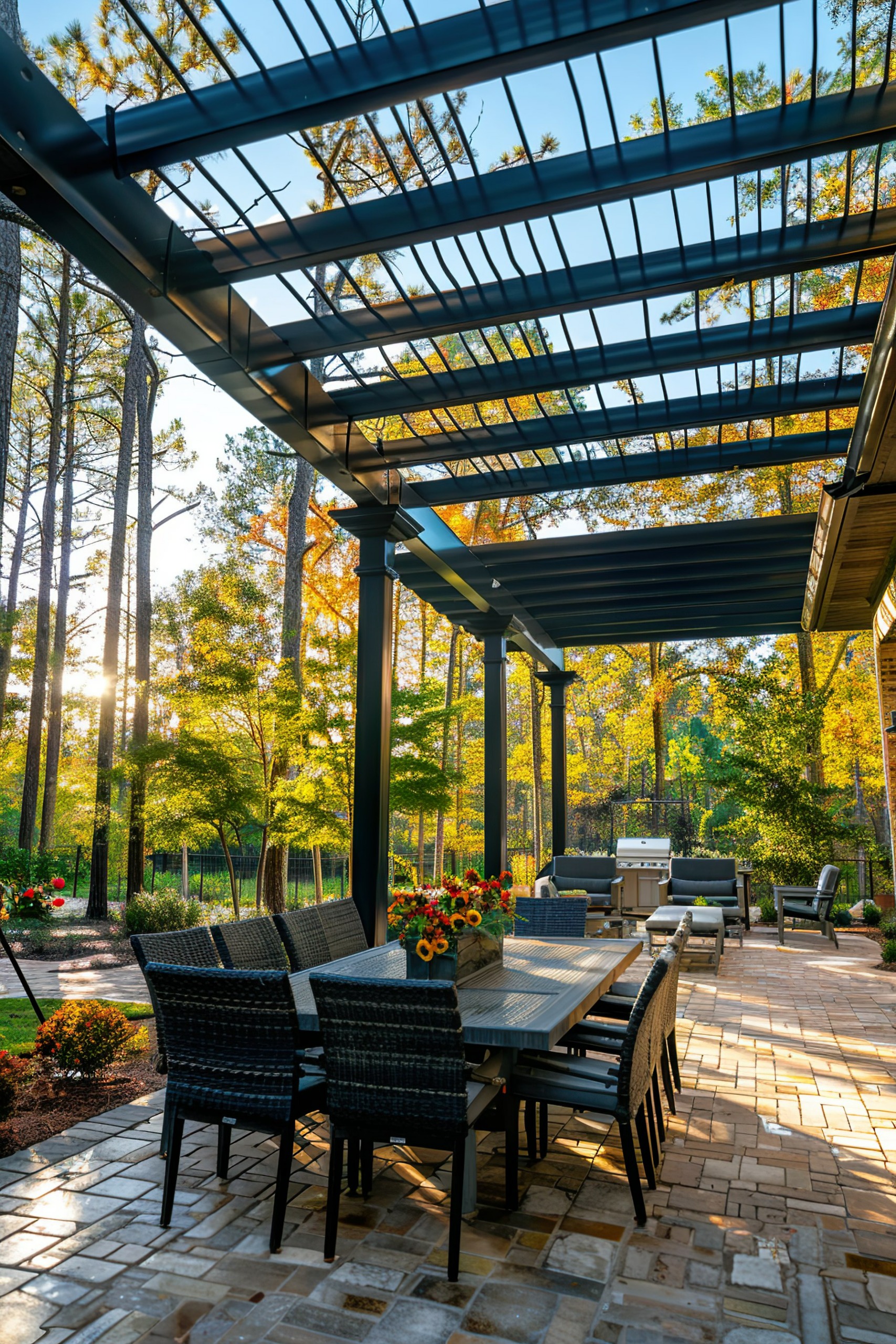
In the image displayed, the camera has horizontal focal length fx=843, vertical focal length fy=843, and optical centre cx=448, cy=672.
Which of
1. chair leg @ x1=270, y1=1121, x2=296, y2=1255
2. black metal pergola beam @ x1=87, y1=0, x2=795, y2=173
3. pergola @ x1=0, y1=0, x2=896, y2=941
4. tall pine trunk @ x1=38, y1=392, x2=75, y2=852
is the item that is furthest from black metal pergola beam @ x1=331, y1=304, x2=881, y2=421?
tall pine trunk @ x1=38, y1=392, x2=75, y2=852

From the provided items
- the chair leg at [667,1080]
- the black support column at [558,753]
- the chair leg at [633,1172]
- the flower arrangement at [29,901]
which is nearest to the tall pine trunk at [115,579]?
the flower arrangement at [29,901]

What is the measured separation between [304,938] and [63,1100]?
49.1 inches

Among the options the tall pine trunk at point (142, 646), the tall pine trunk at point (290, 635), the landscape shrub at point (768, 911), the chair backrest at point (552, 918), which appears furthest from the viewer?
the landscape shrub at point (768, 911)

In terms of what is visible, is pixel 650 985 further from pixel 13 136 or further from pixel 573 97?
pixel 13 136

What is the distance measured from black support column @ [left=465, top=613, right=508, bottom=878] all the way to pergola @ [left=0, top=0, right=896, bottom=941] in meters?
2.46

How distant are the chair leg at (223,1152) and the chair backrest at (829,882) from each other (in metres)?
7.31

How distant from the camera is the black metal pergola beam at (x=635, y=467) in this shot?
5.06 meters

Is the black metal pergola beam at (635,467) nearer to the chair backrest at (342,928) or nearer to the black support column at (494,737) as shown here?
the chair backrest at (342,928)

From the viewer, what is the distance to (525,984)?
3.21 metres

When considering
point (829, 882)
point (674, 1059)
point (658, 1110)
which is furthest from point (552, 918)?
point (829, 882)

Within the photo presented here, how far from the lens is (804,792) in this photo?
35.3ft

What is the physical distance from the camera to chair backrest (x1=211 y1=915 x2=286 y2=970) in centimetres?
Answer: 329

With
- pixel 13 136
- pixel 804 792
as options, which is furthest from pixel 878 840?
pixel 13 136

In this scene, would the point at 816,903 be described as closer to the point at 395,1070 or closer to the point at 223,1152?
the point at 223,1152
